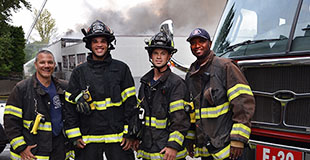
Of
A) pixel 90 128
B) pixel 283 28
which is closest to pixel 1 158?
pixel 90 128

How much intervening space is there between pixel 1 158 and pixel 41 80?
8.97 ft

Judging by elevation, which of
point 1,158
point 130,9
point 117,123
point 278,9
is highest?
point 130,9

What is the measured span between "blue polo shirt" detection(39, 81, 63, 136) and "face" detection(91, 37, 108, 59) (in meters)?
0.57

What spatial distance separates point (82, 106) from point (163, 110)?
0.70 metres

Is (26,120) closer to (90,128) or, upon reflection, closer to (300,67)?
(90,128)

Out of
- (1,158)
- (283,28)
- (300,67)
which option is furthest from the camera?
(1,158)

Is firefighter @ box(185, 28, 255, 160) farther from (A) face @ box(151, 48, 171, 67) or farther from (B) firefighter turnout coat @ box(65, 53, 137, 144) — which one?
(B) firefighter turnout coat @ box(65, 53, 137, 144)

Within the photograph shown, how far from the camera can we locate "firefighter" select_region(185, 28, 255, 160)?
6.70 feet

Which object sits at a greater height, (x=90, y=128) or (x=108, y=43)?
(x=108, y=43)

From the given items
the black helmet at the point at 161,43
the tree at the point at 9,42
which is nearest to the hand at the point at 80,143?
the black helmet at the point at 161,43

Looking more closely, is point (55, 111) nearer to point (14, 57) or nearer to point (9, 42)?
point (9, 42)

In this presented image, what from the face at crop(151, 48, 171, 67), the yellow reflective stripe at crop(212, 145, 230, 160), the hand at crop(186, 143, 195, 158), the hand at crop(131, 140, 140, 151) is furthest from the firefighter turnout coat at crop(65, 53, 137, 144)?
the yellow reflective stripe at crop(212, 145, 230, 160)

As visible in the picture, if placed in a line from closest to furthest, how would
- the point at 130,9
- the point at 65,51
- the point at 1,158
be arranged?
1. the point at 1,158
2. the point at 65,51
3. the point at 130,9

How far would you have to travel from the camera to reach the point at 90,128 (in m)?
2.51
